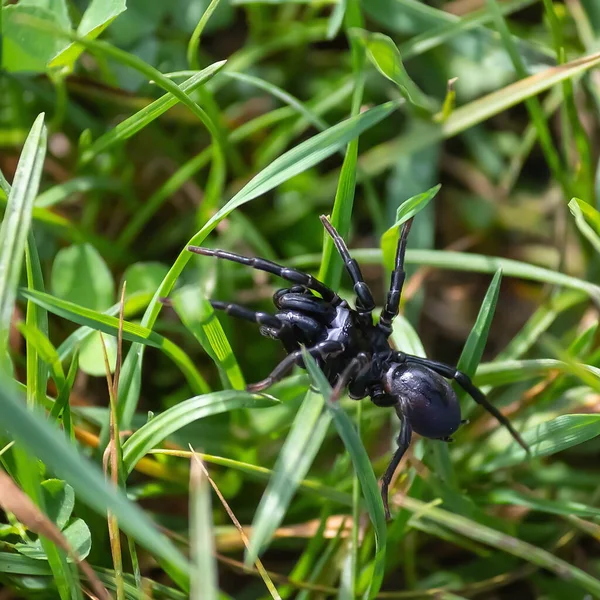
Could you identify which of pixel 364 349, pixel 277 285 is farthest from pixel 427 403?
pixel 277 285

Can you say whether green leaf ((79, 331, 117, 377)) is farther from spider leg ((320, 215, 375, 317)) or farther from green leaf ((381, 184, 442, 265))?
green leaf ((381, 184, 442, 265))

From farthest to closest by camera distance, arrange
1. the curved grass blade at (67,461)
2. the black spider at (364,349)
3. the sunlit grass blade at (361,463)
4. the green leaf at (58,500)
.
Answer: the black spider at (364,349), the green leaf at (58,500), the sunlit grass blade at (361,463), the curved grass blade at (67,461)

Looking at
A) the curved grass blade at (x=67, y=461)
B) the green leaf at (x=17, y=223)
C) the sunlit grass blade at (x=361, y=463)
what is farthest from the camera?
the sunlit grass blade at (x=361, y=463)

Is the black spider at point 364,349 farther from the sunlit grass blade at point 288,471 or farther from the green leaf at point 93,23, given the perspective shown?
the green leaf at point 93,23

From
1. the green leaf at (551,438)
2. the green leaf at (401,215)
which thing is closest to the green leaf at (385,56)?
the green leaf at (401,215)

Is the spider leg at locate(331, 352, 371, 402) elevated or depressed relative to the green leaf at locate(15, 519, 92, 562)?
elevated

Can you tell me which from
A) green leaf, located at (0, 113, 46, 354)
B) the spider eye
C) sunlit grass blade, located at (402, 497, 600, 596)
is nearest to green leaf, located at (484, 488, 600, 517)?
sunlit grass blade, located at (402, 497, 600, 596)
